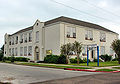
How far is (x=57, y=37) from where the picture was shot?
1180 inches

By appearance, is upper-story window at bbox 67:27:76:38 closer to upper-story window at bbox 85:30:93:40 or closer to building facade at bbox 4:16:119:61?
building facade at bbox 4:16:119:61

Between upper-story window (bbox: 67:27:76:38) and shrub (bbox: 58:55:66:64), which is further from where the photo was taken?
upper-story window (bbox: 67:27:76:38)

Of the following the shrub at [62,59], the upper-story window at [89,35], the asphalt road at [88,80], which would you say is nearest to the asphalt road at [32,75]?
the asphalt road at [88,80]

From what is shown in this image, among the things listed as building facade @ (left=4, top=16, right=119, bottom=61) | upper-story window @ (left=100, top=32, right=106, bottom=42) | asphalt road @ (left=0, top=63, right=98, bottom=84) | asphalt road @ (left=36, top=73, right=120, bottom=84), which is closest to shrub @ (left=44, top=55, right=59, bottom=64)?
building facade @ (left=4, top=16, right=119, bottom=61)

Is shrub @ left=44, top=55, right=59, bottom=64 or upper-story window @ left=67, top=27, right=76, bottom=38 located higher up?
upper-story window @ left=67, top=27, right=76, bottom=38

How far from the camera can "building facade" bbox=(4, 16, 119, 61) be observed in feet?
99.6

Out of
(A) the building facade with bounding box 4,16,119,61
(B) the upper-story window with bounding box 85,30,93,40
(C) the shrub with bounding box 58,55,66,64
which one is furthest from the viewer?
(B) the upper-story window with bounding box 85,30,93,40

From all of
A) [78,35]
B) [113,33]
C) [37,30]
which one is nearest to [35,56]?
[37,30]

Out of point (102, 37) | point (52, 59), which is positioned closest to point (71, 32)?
point (52, 59)

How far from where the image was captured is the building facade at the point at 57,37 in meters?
30.3

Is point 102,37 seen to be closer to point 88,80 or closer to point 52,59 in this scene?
point 52,59

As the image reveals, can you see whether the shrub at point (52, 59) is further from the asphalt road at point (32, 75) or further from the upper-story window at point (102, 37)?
the upper-story window at point (102, 37)

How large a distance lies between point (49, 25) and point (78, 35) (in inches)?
261

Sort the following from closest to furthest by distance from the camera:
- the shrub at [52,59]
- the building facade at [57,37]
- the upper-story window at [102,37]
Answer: the shrub at [52,59]
the building facade at [57,37]
the upper-story window at [102,37]
